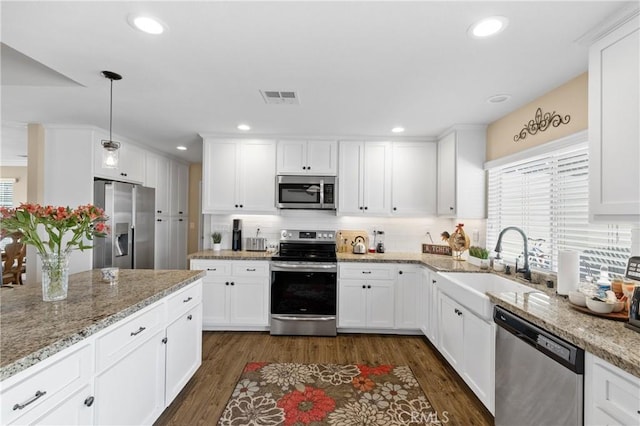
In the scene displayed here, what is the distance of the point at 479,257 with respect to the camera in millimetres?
2957

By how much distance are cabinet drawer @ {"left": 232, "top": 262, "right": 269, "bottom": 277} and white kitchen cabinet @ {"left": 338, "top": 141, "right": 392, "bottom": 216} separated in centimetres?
119

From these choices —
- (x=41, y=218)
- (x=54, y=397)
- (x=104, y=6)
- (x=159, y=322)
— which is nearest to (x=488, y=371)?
(x=159, y=322)

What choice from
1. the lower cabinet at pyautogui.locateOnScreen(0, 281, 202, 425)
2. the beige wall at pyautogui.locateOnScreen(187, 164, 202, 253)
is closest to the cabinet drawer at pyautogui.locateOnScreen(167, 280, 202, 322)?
the lower cabinet at pyautogui.locateOnScreen(0, 281, 202, 425)

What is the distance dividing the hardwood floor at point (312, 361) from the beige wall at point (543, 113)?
2.14m

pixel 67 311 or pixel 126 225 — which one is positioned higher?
pixel 126 225

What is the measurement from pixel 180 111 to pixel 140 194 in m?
1.77

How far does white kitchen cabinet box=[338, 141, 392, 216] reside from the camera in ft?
12.6

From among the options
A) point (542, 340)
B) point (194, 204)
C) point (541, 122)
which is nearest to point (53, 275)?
point (542, 340)

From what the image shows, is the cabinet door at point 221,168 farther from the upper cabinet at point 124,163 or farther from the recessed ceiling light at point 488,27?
the recessed ceiling light at point 488,27

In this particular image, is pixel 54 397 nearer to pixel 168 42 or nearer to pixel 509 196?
pixel 168 42

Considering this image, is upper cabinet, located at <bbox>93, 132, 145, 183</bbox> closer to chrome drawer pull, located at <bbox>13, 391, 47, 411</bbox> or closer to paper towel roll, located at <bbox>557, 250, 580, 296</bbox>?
chrome drawer pull, located at <bbox>13, 391, 47, 411</bbox>

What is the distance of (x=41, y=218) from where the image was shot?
1492mm

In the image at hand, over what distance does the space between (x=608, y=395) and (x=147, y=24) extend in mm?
2719

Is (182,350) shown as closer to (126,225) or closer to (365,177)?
(126,225)
